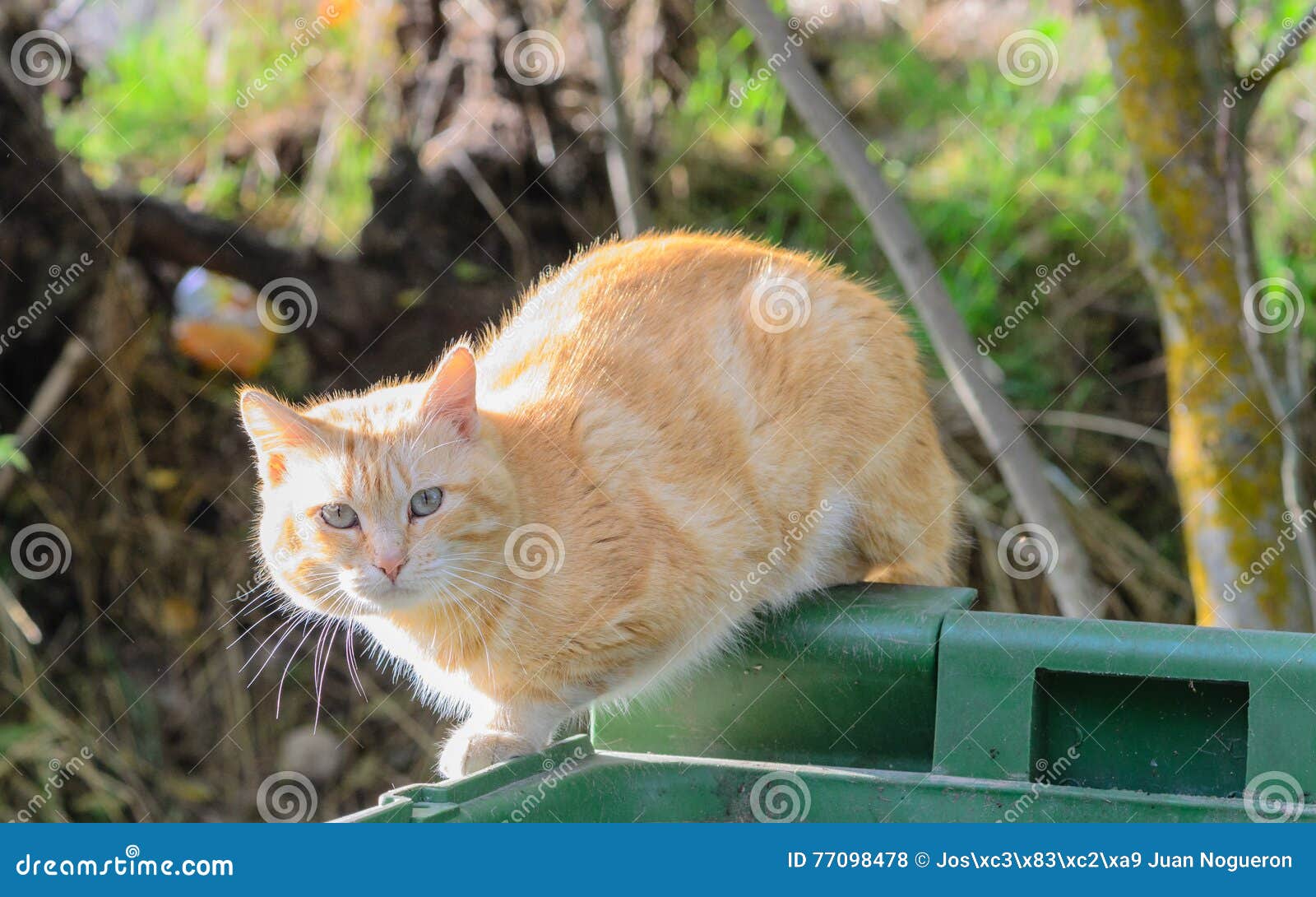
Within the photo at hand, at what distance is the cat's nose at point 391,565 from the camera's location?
2361 millimetres

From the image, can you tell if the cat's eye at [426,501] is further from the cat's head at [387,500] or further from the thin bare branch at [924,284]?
the thin bare branch at [924,284]

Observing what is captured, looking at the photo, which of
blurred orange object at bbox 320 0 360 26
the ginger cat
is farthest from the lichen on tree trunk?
blurred orange object at bbox 320 0 360 26

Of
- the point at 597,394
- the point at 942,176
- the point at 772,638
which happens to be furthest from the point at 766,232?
the point at 772,638

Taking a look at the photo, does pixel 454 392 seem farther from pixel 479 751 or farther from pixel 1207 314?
pixel 1207 314

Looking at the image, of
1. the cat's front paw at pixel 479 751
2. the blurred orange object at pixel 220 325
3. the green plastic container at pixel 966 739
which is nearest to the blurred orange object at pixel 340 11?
the blurred orange object at pixel 220 325

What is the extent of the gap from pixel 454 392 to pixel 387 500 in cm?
22

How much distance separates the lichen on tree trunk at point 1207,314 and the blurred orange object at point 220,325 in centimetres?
295

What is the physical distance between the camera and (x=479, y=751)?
95.0 inches

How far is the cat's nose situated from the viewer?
7.75 feet

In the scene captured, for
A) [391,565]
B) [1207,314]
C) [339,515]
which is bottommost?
[391,565]

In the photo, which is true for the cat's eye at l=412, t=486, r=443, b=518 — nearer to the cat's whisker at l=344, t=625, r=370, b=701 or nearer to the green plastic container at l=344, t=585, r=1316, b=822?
the cat's whisker at l=344, t=625, r=370, b=701

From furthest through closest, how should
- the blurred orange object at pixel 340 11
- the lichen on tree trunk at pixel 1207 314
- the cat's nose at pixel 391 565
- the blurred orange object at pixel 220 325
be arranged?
1. the blurred orange object at pixel 340 11
2. the blurred orange object at pixel 220 325
3. the lichen on tree trunk at pixel 1207 314
4. the cat's nose at pixel 391 565

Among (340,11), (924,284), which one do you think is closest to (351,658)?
(924,284)

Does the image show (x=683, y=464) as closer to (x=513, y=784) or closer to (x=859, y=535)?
(x=859, y=535)
